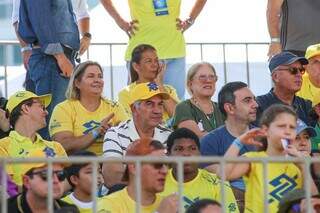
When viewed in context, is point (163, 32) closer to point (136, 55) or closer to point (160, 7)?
point (160, 7)

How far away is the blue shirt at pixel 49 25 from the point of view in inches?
500

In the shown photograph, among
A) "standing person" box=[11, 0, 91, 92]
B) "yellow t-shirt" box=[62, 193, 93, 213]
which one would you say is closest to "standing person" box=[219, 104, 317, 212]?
"yellow t-shirt" box=[62, 193, 93, 213]

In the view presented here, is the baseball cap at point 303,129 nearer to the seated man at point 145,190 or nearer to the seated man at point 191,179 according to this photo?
the seated man at point 191,179

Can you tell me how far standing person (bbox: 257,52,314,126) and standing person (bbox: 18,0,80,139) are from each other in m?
1.72

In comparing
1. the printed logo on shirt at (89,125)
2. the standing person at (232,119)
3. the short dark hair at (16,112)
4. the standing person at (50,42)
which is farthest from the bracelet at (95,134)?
the standing person at (232,119)

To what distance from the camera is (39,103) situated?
1188 centimetres

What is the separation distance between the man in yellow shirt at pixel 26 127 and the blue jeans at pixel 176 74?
1.70 m

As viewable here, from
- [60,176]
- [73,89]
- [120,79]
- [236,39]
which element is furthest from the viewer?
[236,39]

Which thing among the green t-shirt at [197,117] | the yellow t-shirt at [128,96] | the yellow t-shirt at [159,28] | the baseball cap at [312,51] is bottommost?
the green t-shirt at [197,117]

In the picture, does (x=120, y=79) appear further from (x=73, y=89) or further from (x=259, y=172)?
(x=259, y=172)

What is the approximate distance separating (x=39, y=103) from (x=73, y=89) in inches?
21.3

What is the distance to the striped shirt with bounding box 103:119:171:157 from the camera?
1158cm

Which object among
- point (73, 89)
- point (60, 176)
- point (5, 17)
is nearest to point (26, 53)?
point (73, 89)

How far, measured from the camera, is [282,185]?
33.3ft
